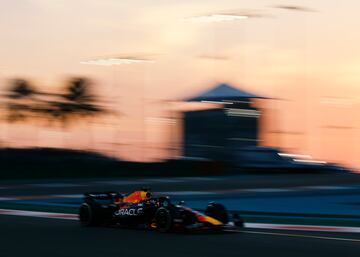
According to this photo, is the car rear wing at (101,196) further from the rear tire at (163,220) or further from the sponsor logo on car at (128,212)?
the rear tire at (163,220)

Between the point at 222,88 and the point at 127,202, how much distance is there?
50736mm

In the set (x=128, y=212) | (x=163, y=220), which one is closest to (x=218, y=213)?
(x=163, y=220)

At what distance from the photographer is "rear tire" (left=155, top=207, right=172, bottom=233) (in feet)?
40.9

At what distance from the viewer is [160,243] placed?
11125mm

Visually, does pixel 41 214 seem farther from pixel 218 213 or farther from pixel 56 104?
pixel 56 104

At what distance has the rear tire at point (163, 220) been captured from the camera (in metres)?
12.5

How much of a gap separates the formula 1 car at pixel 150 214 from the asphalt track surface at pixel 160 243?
0.60ft

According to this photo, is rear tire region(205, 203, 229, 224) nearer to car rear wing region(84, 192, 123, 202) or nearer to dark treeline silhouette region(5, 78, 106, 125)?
car rear wing region(84, 192, 123, 202)

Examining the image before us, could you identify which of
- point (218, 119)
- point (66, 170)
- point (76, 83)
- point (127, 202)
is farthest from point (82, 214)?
point (76, 83)

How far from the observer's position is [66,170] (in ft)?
177

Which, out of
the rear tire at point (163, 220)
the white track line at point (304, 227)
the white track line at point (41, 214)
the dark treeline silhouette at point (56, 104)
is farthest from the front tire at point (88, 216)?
the dark treeline silhouette at point (56, 104)

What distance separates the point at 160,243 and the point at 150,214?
2.02 metres

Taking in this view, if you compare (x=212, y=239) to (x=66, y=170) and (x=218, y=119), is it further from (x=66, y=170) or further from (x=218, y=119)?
(x=218, y=119)

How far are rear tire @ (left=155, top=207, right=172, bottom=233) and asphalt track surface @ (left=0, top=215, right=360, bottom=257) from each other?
14 cm
